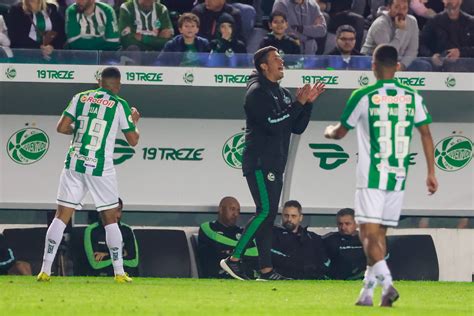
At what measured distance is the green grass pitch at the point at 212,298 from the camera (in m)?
9.94

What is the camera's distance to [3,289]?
1211 cm

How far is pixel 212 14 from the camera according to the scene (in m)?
17.9

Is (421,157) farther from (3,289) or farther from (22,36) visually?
(3,289)

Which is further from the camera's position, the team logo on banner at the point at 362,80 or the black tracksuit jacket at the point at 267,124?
the team logo on banner at the point at 362,80

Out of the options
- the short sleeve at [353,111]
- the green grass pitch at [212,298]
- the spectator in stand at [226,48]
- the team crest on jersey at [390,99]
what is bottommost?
the green grass pitch at [212,298]

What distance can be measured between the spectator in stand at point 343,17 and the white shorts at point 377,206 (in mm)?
7812

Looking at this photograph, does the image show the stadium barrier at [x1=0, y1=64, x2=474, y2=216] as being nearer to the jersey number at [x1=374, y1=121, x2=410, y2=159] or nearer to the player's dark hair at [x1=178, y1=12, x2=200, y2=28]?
the player's dark hair at [x1=178, y1=12, x2=200, y2=28]

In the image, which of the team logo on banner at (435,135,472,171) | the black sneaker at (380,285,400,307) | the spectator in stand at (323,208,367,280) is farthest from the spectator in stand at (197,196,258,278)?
the black sneaker at (380,285,400,307)

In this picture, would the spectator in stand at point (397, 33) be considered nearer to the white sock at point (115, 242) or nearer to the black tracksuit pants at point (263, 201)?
the black tracksuit pants at point (263, 201)

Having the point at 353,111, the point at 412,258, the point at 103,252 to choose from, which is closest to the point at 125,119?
the point at 103,252

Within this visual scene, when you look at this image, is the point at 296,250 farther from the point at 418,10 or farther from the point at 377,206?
the point at 377,206

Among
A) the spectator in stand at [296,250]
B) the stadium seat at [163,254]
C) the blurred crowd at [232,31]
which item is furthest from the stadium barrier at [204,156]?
the spectator in stand at [296,250]

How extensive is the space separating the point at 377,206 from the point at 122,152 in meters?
8.07

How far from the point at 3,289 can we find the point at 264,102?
10.5 ft
